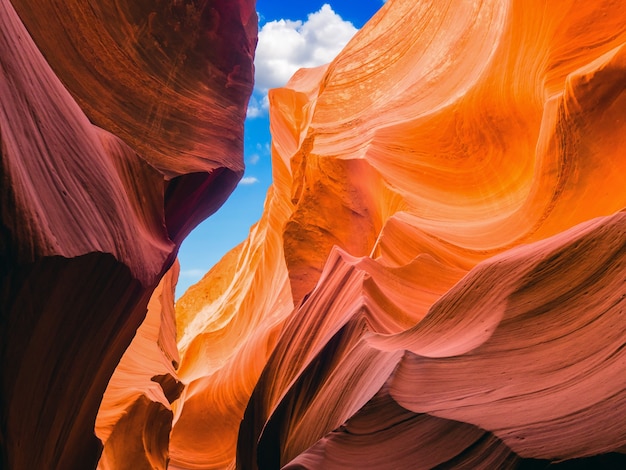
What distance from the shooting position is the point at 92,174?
2760 mm

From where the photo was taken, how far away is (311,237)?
6566 millimetres

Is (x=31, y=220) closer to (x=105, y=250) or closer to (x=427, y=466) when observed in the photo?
(x=105, y=250)

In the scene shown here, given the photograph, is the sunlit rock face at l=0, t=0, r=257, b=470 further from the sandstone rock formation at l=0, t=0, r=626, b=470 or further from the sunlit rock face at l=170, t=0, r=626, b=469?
the sunlit rock face at l=170, t=0, r=626, b=469

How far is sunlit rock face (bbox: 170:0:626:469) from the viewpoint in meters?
2.29

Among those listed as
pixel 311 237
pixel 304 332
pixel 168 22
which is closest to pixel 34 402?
pixel 304 332

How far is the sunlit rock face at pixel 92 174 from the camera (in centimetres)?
237

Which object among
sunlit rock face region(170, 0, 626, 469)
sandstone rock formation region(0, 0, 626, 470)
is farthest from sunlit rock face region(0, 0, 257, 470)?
sunlit rock face region(170, 0, 626, 469)

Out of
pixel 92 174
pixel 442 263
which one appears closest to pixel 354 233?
pixel 442 263

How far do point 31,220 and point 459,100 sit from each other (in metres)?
4.31

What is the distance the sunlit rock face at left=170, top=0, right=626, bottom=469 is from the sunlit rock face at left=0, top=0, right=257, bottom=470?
1.26 m

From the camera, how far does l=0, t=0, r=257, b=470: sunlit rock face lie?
2.37m

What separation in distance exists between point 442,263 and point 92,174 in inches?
Result: 114

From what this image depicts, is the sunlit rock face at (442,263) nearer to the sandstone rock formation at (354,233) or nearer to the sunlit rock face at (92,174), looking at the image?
the sandstone rock formation at (354,233)

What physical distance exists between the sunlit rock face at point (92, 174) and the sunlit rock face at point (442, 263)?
1.26 metres
